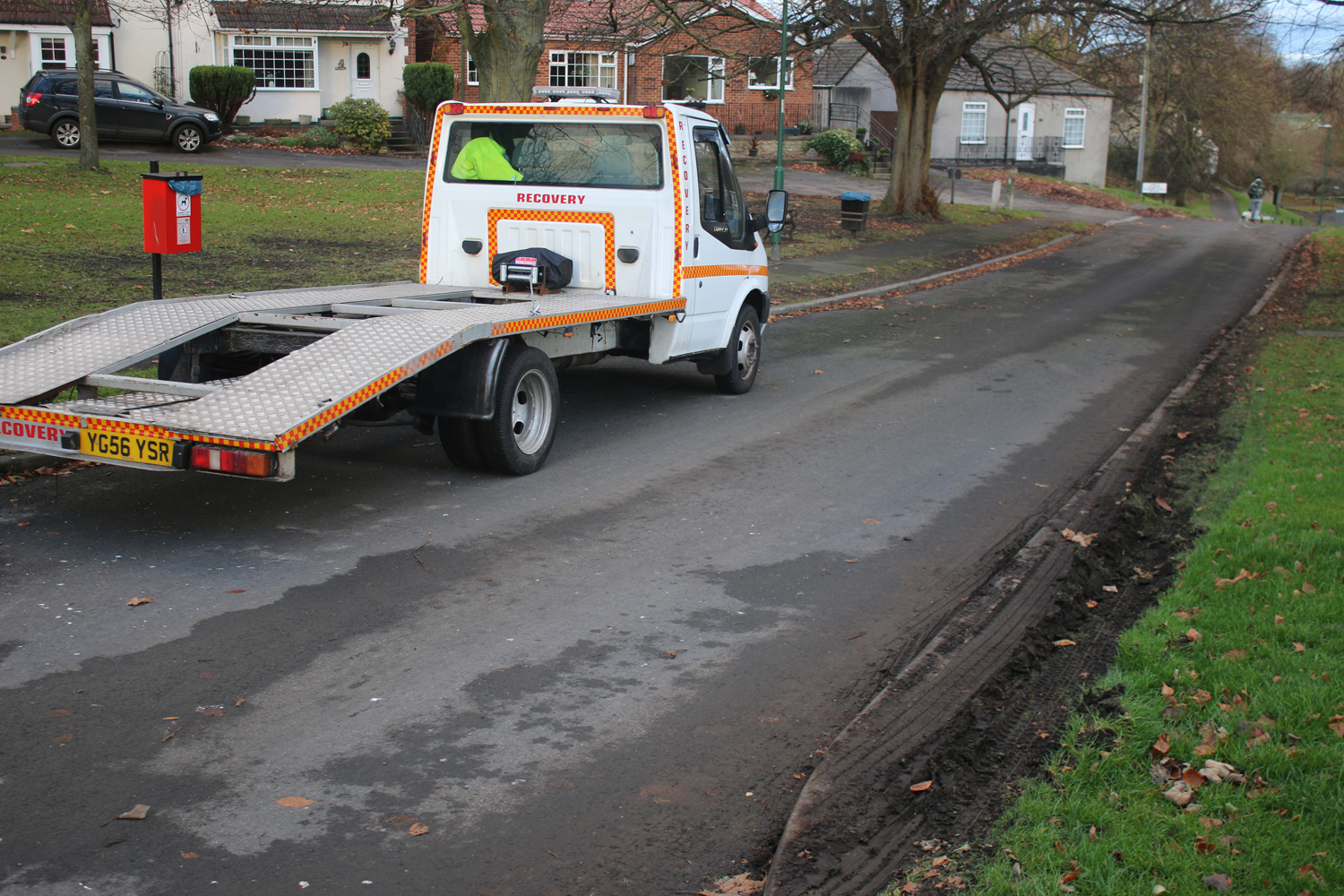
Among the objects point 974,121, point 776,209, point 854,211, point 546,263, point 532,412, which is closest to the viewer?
point 532,412

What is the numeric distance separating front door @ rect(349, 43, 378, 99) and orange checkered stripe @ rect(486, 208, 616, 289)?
32.2 meters

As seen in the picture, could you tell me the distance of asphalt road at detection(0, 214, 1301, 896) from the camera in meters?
3.70

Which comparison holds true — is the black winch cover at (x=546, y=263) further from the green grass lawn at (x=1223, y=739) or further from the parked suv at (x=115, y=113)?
the parked suv at (x=115, y=113)

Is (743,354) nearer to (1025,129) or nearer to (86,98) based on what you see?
(86,98)

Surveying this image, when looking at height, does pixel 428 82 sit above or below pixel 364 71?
below

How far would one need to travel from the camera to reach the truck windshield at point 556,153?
9.41m

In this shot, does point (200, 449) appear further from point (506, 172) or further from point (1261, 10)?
point (1261, 10)

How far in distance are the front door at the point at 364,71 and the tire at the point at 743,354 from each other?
31.6 m

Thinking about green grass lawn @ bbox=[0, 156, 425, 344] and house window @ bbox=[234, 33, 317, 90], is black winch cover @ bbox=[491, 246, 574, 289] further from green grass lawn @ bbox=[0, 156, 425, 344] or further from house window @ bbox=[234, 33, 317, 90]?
house window @ bbox=[234, 33, 317, 90]

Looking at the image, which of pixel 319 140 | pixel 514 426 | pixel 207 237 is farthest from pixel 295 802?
pixel 319 140

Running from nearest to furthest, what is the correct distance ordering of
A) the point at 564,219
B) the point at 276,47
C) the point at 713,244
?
1. the point at 564,219
2. the point at 713,244
3. the point at 276,47

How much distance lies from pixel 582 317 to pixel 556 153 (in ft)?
6.95

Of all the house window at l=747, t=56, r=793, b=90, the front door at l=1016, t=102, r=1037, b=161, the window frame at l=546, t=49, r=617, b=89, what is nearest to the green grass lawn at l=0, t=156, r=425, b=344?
the house window at l=747, t=56, r=793, b=90

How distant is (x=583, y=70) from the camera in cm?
4391
